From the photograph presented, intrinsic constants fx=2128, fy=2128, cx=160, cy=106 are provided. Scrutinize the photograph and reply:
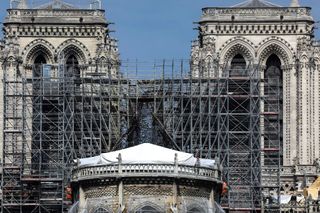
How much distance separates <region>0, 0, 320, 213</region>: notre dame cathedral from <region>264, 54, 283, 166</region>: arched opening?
7 centimetres

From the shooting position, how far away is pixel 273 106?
136500 millimetres

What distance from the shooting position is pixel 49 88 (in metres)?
132

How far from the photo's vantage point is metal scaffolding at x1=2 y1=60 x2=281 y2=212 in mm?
128125

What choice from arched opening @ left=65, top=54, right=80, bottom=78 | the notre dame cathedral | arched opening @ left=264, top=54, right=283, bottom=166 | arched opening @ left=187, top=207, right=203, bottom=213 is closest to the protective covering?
the notre dame cathedral

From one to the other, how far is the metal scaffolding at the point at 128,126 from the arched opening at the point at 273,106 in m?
0.45

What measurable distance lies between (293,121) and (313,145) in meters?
2.18

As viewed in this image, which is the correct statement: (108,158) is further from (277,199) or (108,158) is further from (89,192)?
(277,199)

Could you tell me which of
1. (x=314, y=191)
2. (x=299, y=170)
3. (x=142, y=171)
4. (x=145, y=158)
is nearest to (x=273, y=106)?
(x=299, y=170)

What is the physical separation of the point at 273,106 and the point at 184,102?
7393 millimetres

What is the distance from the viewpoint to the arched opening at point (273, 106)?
13438 centimetres

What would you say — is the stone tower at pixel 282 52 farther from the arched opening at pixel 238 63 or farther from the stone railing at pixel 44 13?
the stone railing at pixel 44 13

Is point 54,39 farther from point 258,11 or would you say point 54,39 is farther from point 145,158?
point 145,158

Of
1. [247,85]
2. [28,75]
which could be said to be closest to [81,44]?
[28,75]

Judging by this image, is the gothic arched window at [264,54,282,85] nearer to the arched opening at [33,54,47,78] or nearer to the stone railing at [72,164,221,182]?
the arched opening at [33,54,47,78]
